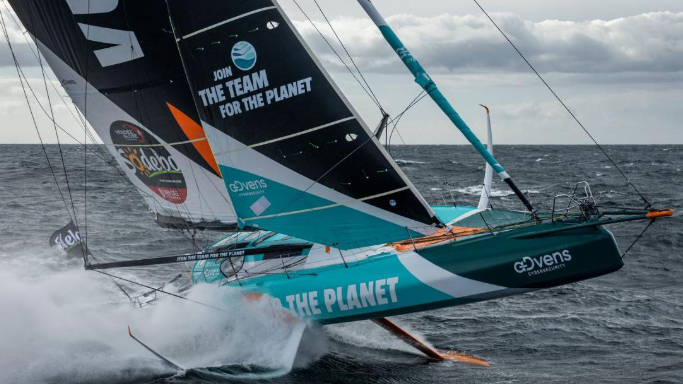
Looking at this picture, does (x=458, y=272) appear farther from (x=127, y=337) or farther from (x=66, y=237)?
(x=66, y=237)

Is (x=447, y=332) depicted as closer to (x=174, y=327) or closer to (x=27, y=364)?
(x=174, y=327)

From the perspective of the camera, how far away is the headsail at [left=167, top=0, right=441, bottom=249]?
412 inches

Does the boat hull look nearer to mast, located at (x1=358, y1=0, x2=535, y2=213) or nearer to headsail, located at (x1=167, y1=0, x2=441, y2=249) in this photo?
headsail, located at (x1=167, y1=0, x2=441, y2=249)

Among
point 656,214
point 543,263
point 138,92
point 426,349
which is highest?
point 138,92

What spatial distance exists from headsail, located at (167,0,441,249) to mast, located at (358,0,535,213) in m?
0.95

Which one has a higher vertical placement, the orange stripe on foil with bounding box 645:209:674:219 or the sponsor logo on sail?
the sponsor logo on sail

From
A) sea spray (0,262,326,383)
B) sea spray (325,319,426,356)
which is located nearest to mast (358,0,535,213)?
sea spray (325,319,426,356)

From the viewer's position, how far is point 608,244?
9.87m

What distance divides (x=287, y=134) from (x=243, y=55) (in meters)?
Answer: 1.21

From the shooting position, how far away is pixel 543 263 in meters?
10.0

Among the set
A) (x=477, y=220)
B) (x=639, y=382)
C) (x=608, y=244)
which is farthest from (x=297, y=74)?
(x=639, y=382)

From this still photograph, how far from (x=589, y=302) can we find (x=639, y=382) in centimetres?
Result: 463

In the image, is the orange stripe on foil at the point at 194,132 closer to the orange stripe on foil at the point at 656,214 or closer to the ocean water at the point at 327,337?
the ocean water at the point at 327,337

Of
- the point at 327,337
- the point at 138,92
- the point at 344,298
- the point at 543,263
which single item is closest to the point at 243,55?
the point at 138,92
